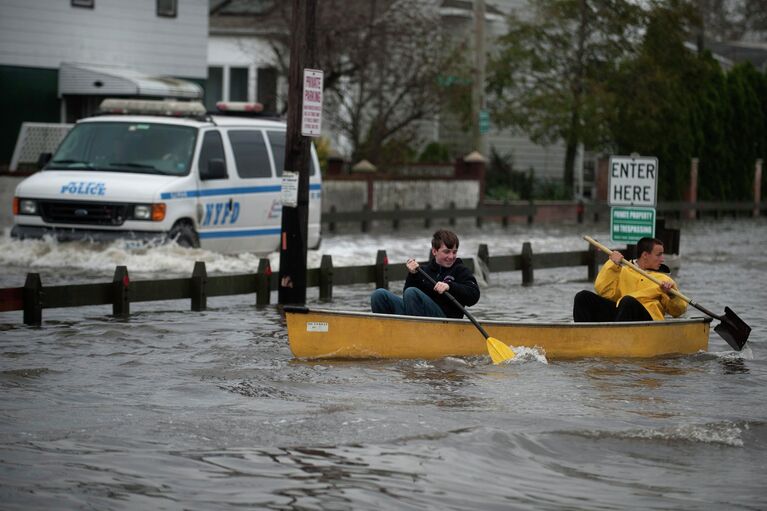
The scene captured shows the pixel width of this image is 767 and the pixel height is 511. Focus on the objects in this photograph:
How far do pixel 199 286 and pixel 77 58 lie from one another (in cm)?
1896

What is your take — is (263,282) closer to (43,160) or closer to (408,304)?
(408,304)

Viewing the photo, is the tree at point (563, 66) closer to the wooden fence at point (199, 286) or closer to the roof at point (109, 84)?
the roof at point (109, 84)

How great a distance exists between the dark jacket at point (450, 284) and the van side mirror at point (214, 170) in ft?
24.9

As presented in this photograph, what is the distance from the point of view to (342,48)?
39.8 m

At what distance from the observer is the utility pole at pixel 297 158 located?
54.4ft

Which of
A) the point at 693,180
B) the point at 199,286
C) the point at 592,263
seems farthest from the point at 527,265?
the point at 693,180

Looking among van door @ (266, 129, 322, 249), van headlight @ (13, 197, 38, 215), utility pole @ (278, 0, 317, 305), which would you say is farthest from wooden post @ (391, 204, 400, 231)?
utility pole @ (278, 0, 317, 305)

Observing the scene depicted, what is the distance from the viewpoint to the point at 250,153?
21.8m

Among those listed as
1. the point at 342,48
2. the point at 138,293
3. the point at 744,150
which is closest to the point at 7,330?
the point at 138,293

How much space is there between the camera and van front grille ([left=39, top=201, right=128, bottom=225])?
2012 cm

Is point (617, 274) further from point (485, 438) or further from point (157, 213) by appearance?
point (157, 213)

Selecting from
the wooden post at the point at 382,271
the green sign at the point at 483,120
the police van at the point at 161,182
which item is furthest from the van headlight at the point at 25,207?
the green sign at the point at 483,120

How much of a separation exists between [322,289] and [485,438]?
29.6 feet

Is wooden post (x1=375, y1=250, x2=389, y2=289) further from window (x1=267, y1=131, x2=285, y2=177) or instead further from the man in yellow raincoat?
the man in yellow raincoat
